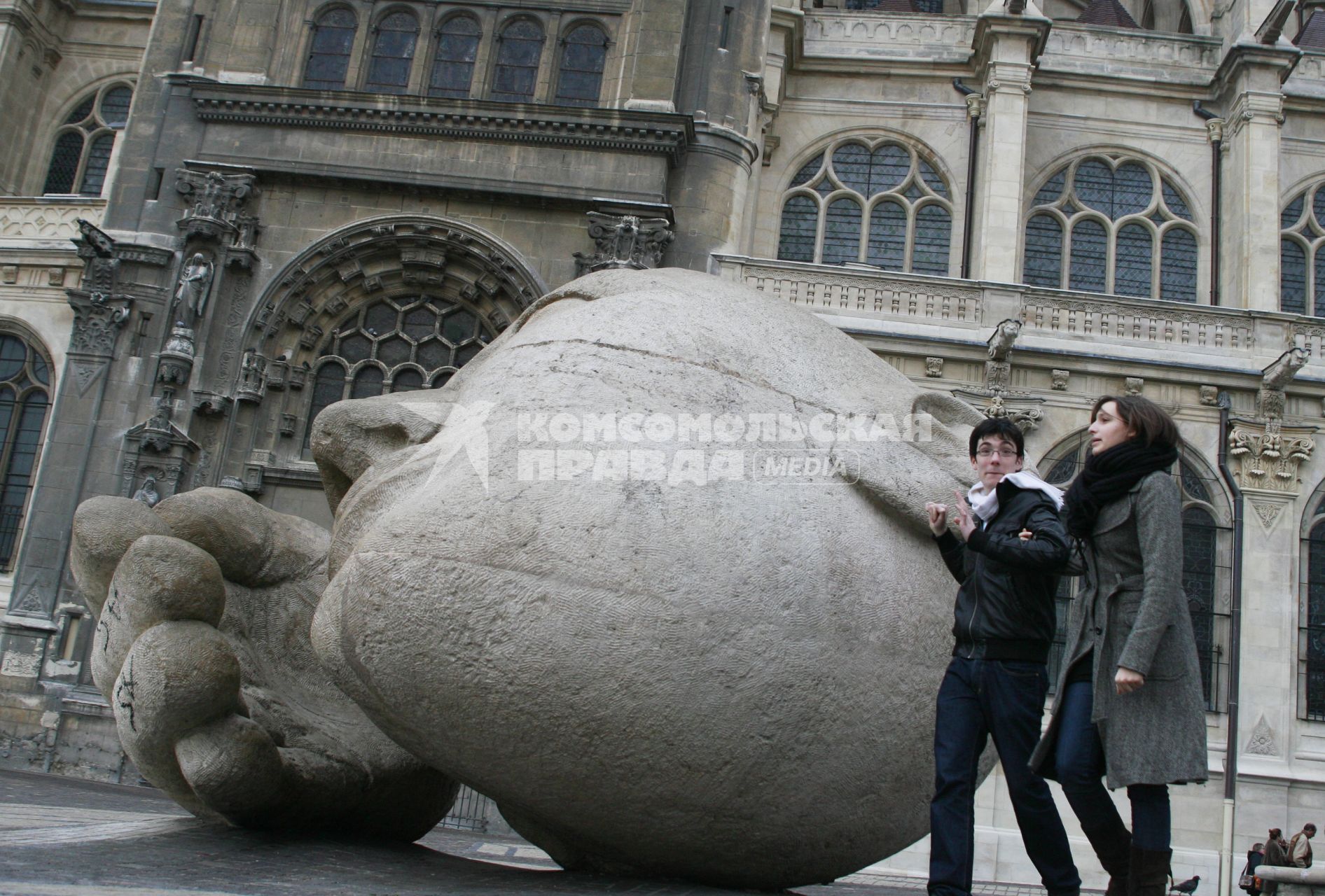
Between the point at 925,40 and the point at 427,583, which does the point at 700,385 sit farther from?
the point at 925,40

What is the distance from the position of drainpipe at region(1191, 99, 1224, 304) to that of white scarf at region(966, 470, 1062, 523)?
56.0ft

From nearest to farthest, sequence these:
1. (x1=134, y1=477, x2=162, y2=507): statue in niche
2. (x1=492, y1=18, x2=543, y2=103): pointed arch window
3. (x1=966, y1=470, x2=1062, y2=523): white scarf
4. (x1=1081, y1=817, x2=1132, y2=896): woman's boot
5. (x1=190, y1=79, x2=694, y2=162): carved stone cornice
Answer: (x1=1081, y1=817, x2=1132, y2=896): woman's boot → (x1=966, y1=470, x2=1062, y2=523): white scarf → (x1=134, y1=477, x2=162, y2=507): statue in niche → (x1=190, y1=79, x2=694, y2=162): carved stone cornice → (x1=492, y1=18, x2=543, y2=103): pointed arch window

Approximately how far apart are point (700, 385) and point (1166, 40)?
19431 mm

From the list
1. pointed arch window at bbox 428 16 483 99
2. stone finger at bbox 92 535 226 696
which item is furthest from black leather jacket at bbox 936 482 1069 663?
pointed arch window at bbox 428 16 483 99

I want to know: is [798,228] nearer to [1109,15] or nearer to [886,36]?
[886,36]

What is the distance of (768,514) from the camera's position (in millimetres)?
3822

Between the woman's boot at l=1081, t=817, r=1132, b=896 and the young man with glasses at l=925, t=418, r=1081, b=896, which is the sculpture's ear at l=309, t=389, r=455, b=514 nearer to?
the young man with glasses at l=925, t=418, r=1081, b=896

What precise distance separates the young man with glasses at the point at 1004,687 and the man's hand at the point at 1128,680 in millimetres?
310

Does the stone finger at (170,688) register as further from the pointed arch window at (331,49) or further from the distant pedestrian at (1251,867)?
the pointed arch window at (331,49)

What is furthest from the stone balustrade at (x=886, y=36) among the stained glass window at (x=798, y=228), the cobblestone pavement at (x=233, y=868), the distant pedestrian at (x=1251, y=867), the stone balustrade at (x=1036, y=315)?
the cobblestone pavement at (x=233, y=868)

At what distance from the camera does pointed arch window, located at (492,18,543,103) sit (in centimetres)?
1759

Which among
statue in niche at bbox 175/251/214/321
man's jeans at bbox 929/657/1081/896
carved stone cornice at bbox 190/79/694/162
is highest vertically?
carved stone cornice at bbox 190/79/694/162

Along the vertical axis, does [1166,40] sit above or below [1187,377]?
above

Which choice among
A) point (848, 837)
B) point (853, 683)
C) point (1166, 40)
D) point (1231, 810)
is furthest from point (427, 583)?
point (1166, 40)
